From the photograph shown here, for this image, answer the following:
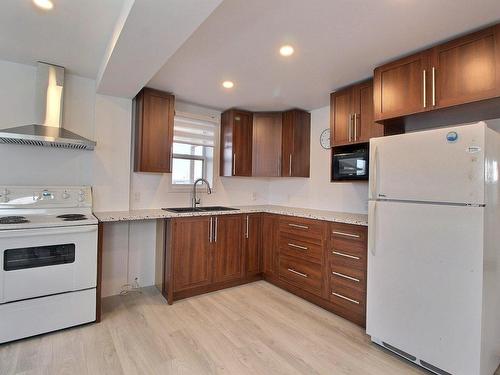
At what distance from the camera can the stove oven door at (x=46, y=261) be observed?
195cm

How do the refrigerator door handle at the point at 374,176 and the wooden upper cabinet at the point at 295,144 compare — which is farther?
the wooden upper cabinet at the point at 295,144

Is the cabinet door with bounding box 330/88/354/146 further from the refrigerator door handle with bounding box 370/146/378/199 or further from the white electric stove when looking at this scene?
the white electric stove

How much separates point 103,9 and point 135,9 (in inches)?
19.3

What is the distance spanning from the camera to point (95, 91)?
2771mm

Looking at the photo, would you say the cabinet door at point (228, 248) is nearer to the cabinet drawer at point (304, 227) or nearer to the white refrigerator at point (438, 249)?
the cabinet drawer at point (304, 227)

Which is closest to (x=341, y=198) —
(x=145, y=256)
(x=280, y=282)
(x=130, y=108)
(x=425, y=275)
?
(x=280, y=282)

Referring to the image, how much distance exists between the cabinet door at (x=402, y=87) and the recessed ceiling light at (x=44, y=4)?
245 centimetres

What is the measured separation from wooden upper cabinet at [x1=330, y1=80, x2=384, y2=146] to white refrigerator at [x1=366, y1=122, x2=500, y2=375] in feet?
2.11

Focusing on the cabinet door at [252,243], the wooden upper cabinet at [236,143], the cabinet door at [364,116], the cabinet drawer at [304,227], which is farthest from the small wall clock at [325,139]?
the cabinet door at [252,243]

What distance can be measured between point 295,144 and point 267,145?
39cm

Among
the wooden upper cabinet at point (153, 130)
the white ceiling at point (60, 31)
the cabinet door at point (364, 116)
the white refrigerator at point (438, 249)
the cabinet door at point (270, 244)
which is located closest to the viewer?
the white refrigerator at point (438, 249)

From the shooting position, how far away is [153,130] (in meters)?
2.93

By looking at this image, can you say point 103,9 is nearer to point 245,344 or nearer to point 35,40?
point 35,40

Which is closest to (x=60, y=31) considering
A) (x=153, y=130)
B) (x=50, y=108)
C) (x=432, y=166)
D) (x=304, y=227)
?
(x=50, y=108)
